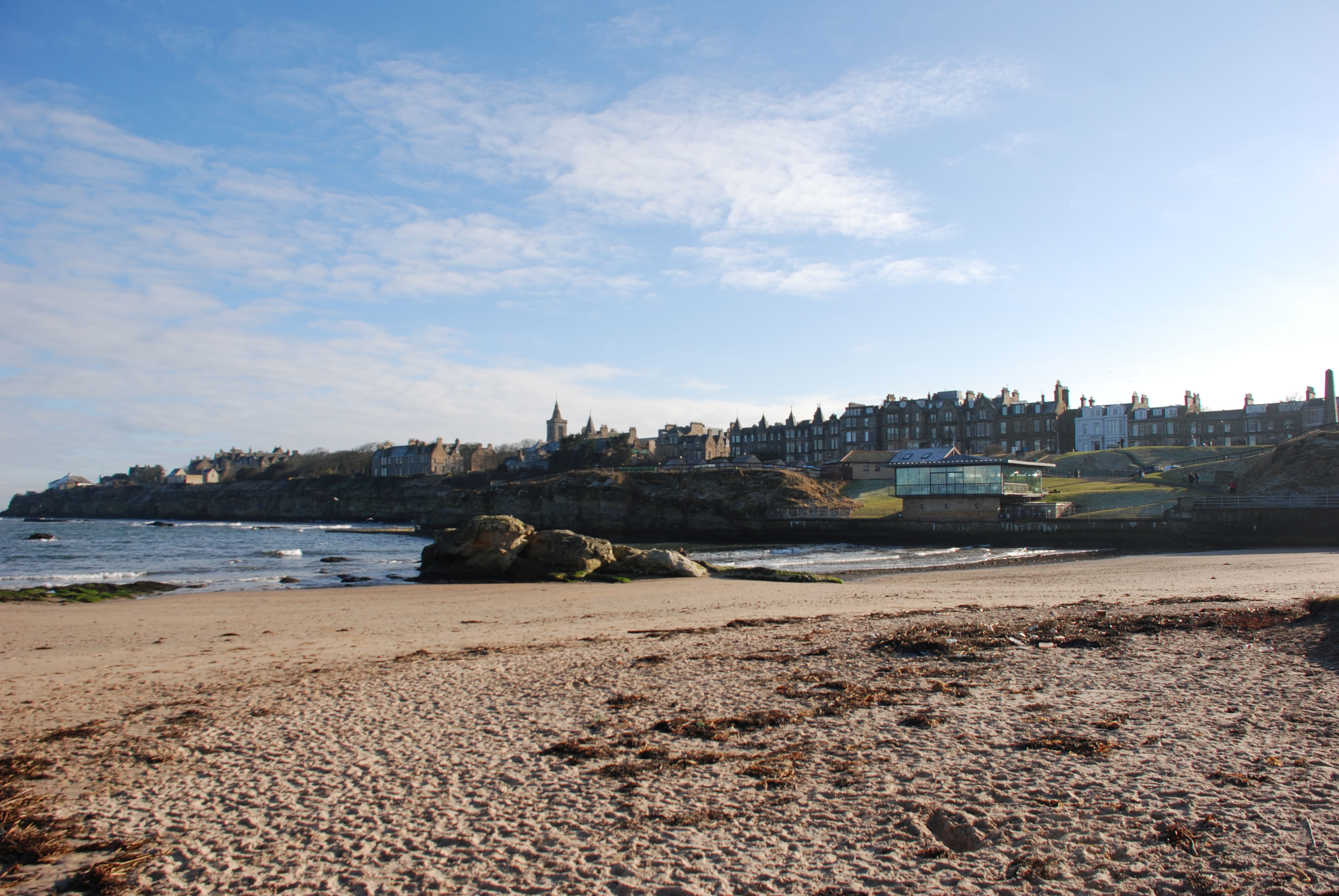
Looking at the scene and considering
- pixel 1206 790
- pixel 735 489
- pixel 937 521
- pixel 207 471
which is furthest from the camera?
pixel 207 471

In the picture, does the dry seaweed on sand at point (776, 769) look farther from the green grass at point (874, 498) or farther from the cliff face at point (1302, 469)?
the cliff face at point (1302, 469)

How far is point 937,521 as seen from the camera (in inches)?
2076

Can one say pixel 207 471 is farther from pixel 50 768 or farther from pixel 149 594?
pixel 50 768

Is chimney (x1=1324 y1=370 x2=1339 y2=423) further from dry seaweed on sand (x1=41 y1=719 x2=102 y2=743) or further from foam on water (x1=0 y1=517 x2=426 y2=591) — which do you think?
dry seaweed on sand (x1=41 y1=719 x2=102 y2=743)

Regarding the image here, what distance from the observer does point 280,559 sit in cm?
4766

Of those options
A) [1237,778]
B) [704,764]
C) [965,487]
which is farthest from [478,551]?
[965,487]

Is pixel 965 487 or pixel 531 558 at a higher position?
pixel 965 487

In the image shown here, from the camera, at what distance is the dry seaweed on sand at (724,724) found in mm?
7785

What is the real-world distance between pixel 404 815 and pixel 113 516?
190 metres

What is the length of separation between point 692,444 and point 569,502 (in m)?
80.5

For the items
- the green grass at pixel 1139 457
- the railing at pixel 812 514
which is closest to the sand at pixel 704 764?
the railing at pixel 812 514

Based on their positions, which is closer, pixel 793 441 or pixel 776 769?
pixel 776 769

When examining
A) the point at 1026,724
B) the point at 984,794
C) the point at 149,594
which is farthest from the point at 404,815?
the point at 149,594

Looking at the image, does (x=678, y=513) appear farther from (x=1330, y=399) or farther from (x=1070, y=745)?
(x=1330, y=399)
